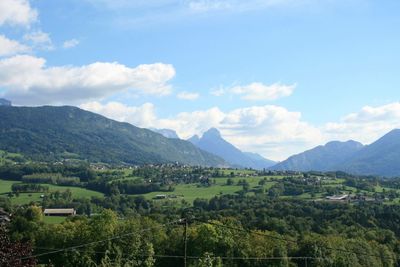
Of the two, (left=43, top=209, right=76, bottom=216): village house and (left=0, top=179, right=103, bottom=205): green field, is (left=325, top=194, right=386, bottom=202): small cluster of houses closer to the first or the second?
(left=0, top=179, right=103, bottom=205): green field

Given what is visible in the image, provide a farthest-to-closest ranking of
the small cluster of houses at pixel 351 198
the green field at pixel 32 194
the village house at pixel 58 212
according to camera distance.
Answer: the small cluster of houses at pixel 351 198, the green field at pixel 32 194, the village house at pixel 58 212

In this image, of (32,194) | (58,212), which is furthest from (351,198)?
(32,194)

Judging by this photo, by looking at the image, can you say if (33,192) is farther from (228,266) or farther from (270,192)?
(228,266)

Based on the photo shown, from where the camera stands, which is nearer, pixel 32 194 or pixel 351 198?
pixel 32 194

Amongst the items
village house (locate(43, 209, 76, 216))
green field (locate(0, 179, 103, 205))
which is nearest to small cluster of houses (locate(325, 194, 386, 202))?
green field (locate(0, 179, 103, 205))

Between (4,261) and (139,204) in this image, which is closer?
(4,261)

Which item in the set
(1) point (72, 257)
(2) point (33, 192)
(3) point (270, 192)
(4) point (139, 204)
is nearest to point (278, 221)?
(1) point (72, 257)

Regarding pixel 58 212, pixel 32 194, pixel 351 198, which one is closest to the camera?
pixel 58 212

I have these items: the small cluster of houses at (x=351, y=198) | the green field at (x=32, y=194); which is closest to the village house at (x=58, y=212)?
the green field at (x=32, y=194)

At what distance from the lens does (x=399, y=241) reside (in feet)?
323

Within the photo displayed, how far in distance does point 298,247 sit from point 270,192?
110159 millimetres

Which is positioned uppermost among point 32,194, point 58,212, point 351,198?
point 32,194

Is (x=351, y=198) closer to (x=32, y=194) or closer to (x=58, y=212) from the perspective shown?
(x=58, y=212)

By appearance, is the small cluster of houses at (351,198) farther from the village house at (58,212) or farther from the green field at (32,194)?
the village house at (58,212)
